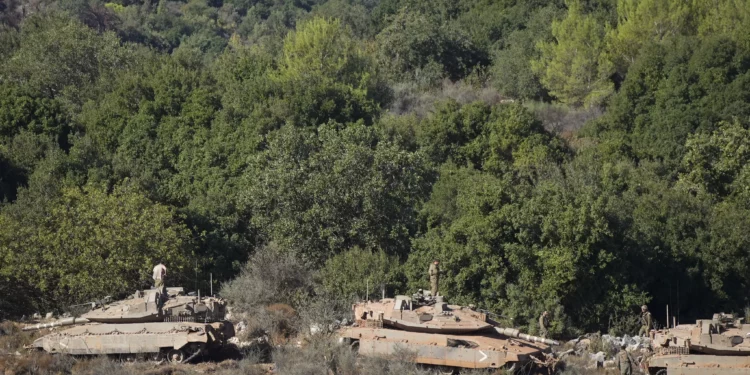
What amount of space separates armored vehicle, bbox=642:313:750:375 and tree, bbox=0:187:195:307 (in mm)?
15270

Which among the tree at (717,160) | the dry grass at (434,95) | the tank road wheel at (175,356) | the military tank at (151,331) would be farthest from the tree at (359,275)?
the dry grass at (434,95)

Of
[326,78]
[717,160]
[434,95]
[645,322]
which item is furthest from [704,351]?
[434,95]

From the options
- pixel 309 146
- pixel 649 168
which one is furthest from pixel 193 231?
pixel 649 168

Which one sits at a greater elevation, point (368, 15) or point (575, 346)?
point (368, 15)

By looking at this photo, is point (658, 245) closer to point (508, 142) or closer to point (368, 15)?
point (508, 142)

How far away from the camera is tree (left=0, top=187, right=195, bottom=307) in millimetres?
39906

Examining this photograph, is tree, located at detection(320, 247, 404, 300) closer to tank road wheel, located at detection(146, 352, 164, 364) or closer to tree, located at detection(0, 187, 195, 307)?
tree, located at detection(0, 187, 195, 307)

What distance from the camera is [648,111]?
56.3 meters

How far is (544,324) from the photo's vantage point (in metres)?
38.4

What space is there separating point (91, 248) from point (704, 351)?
18.5 m

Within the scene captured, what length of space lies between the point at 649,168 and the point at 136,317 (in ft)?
79.7

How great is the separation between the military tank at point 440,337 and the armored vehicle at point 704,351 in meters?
2.75

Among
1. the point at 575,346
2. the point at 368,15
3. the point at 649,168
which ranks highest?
the point at 368,15

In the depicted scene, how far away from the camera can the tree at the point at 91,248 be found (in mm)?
39906
